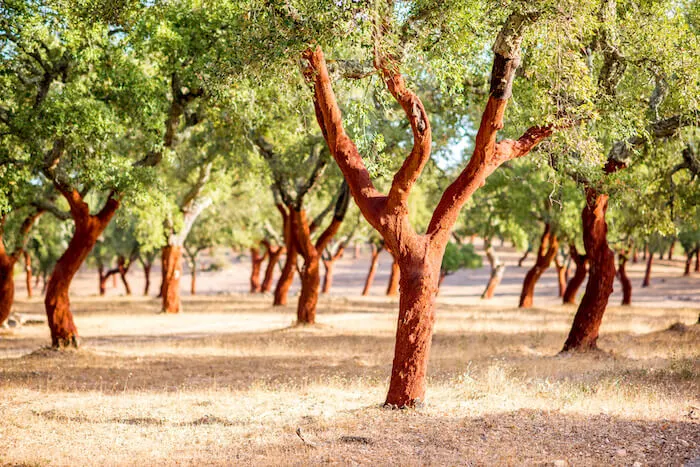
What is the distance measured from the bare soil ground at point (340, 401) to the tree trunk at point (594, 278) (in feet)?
1.69

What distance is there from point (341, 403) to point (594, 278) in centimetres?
746

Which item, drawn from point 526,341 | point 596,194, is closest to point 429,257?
point 596,194

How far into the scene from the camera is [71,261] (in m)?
15.8

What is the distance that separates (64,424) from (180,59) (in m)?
7.91

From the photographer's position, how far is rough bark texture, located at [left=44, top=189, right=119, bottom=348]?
15430 millimetres

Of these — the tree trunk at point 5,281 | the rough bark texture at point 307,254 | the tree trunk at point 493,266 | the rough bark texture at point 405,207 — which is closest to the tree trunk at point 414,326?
the rough bark texture at point 405,207

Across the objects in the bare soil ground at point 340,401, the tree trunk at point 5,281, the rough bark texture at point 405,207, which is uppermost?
the rough bark texture at point 405,207

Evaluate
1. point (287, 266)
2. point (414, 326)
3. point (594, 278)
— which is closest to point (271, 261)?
point (287, 266)

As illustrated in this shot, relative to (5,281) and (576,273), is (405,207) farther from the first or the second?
(576,273)

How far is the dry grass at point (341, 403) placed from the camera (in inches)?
296

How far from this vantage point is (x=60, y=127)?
39.3 feet

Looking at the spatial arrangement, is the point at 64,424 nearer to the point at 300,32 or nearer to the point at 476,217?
the point at 300,32

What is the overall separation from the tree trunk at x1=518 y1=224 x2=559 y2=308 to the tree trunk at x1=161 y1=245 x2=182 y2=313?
52.6 ft

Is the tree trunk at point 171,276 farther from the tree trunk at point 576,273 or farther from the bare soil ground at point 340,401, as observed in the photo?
the tree trunk at point 576,273
